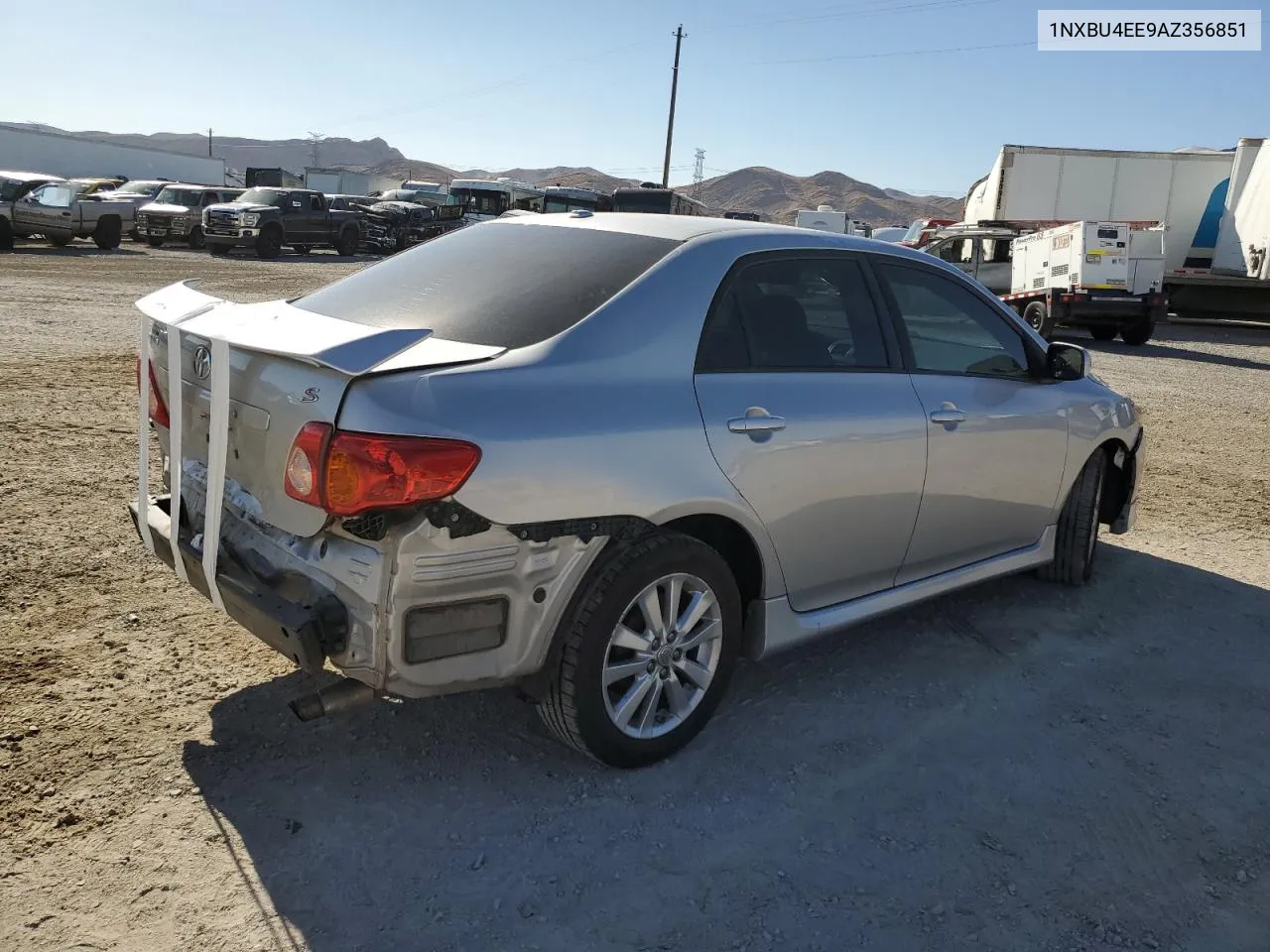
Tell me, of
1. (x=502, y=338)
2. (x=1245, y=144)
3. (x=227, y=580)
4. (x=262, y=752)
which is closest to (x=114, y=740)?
(x=262, y=752)

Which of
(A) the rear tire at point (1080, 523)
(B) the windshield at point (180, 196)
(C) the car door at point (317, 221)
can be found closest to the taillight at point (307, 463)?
(A) the rear tire at point (1080, 523)

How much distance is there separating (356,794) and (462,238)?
2.01 metres

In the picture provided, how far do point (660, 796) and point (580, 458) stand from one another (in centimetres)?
107

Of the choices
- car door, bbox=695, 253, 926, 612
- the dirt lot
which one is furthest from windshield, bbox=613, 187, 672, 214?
car door, bbox=695, 253, 926, 612

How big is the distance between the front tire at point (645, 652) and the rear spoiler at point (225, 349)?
29.7 inches

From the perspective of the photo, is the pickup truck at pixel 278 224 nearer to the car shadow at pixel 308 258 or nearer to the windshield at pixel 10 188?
the car shadow at pixel 308 258

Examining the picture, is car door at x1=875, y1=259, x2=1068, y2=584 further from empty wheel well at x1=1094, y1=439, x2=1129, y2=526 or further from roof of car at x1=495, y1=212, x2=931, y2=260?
empty wheel well at x1=1094, y1=439, x2=1129, y2=526

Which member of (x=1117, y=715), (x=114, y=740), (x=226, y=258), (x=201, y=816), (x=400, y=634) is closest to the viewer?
(x=400, y=634)

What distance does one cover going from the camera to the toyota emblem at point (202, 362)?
3.07 meters

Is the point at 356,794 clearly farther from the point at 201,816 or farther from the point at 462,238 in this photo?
the point at 462,238

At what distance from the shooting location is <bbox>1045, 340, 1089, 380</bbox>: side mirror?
4.67m

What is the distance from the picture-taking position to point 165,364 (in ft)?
11.1

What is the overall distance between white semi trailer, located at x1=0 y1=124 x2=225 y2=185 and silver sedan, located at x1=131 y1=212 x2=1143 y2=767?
59621mm

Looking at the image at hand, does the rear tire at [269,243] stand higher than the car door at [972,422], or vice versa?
the rear tire at [269,243]
